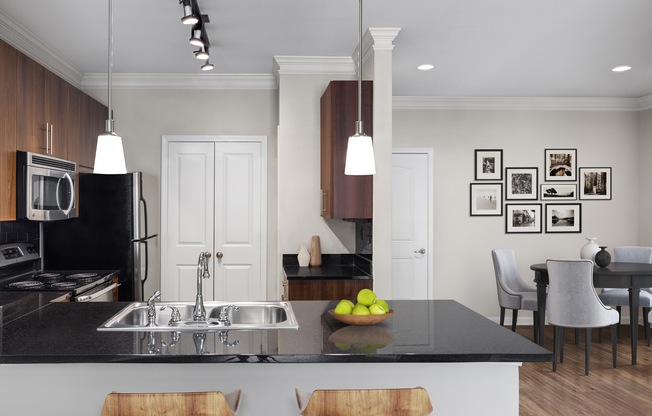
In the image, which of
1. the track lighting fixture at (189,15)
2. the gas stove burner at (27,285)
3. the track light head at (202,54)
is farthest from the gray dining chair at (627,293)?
the gas stove burner at (27,285)

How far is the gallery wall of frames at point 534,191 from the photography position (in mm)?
6172

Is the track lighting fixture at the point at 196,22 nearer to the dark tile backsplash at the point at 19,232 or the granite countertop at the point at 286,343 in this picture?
the granite countertop at the point at 286,343

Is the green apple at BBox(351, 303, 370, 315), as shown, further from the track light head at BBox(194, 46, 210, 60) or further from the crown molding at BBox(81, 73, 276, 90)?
the crown molding at BBox(81, 73, 276, 90)

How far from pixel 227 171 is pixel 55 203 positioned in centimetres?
175

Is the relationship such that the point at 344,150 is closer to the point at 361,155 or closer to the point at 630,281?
the point at 361,155

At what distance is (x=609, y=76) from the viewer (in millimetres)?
5156

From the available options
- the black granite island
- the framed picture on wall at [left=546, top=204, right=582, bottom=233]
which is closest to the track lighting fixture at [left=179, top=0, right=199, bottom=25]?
the black granite island

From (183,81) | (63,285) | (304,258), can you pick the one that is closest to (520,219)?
(304,258)

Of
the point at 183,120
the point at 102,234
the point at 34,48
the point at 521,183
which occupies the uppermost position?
the point at 34,48

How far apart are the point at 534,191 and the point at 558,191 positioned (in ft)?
0.90

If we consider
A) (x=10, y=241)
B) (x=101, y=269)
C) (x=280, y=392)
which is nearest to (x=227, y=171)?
(x=101, y=269)

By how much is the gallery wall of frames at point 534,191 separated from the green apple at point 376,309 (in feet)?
13.6

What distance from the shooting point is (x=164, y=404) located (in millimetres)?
1622

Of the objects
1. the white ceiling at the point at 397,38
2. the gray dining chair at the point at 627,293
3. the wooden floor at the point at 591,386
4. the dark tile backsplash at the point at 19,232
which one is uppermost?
the white ceiling at the point at 397,38
